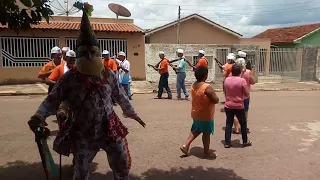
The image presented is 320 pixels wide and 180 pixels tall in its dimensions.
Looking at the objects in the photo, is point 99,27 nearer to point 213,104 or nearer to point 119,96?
point 213,104

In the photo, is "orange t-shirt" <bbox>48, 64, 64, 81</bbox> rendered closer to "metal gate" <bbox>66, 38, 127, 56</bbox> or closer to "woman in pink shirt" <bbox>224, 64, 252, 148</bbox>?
"woman in pink shirt" <bbox>224, 64, 252, 148</bbox>

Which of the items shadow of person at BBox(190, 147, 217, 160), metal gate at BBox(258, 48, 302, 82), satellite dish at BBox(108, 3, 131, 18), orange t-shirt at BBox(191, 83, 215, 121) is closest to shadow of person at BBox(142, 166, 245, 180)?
shadow of person at BBox(190, 147, 217, 160)

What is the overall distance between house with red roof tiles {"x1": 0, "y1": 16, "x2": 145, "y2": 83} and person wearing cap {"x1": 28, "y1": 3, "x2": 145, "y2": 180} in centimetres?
1149

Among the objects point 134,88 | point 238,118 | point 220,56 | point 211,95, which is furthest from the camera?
point 220,56

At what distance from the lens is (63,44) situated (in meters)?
15.5

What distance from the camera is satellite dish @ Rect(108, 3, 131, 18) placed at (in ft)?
56.7

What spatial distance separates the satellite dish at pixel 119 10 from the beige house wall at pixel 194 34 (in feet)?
8.41

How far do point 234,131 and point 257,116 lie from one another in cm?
185

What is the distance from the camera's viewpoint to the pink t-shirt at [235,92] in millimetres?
5219

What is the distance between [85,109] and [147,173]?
1726mm

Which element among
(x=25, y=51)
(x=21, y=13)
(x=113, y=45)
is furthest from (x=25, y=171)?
(x=113, y=45)

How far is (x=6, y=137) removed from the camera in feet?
19.3

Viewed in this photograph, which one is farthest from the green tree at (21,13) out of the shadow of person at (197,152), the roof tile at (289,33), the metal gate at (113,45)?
the roof tile at (289,33)

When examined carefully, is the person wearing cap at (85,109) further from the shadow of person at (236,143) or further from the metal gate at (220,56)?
the metal gate at (220,56)
